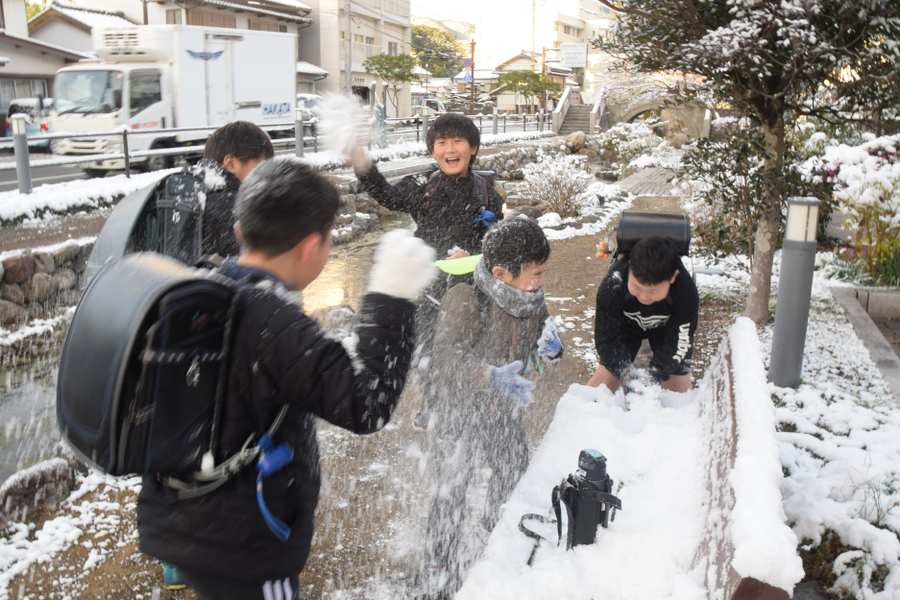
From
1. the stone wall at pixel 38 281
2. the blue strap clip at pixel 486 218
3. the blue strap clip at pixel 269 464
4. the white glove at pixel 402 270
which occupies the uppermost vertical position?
the white glove at pixel 402 270

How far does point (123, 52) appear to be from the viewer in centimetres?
1355

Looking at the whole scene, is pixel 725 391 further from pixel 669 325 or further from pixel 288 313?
pixel 288 313

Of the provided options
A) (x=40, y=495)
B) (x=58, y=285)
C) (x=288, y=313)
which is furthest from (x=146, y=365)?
(x=58, y=285)

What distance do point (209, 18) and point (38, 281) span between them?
2592 centimetres

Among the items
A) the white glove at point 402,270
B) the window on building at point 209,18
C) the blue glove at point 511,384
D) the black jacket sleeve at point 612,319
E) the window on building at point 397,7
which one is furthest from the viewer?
the window on building at point 397,7

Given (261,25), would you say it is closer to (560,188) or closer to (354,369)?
(560,188)

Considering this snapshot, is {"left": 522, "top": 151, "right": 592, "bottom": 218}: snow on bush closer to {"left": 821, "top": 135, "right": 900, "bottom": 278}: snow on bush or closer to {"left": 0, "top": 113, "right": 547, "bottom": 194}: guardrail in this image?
{"left": 0, "top": 113, "right": 547, "bottom": 194}: guardrail

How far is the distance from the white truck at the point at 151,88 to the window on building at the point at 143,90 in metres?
0.02

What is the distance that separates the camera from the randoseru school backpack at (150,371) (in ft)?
3.56

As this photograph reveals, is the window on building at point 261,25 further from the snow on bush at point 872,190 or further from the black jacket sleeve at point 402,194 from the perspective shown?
the black jacket sleeve at point 402,194

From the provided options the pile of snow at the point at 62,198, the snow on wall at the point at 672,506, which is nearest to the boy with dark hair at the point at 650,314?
the snow on wall at the point at 672,506

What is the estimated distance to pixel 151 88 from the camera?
13578 millimetres

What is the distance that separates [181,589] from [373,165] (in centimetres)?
184

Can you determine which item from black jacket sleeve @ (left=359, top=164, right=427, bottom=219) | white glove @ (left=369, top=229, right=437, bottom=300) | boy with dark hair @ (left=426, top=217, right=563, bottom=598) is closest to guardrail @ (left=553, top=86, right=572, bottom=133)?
black jacket sleeve @ (left=359, top=164, right=427, bottom=219)
